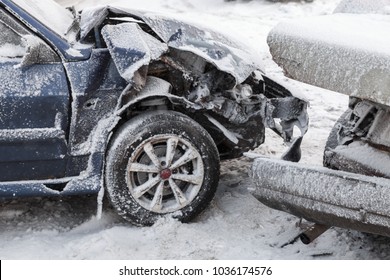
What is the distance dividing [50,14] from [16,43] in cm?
61

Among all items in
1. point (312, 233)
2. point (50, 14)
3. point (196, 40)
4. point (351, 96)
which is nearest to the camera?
point (351, 96)

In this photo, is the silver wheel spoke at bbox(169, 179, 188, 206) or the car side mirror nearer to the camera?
the car side mirror

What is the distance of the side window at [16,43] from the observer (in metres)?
3.91

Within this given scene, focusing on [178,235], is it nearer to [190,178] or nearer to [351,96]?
[190,178]

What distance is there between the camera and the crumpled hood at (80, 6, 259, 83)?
164 inches

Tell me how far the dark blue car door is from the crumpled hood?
0.47m

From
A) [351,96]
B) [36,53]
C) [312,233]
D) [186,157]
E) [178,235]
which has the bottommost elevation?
[178,235]

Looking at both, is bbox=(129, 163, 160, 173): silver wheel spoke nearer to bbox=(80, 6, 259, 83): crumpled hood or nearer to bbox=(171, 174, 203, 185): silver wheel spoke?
bbox=(171, 174, 203, 185): silver wheel spoke

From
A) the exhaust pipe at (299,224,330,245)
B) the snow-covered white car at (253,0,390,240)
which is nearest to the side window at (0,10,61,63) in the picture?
the snow-covered white car at (253,0,390,240)

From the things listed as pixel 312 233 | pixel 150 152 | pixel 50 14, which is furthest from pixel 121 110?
pixel 312 233

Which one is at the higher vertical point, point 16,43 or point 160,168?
point 16,43

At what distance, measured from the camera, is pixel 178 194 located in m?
4.12

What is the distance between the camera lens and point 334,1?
1147 cm

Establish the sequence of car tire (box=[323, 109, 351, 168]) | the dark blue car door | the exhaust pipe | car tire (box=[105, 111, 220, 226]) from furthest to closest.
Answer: car tire (box=[323, 109, 351, 168]), car tire (box=[105, 111, 220, 226]), the dark blue car door, the exhaust pipe
